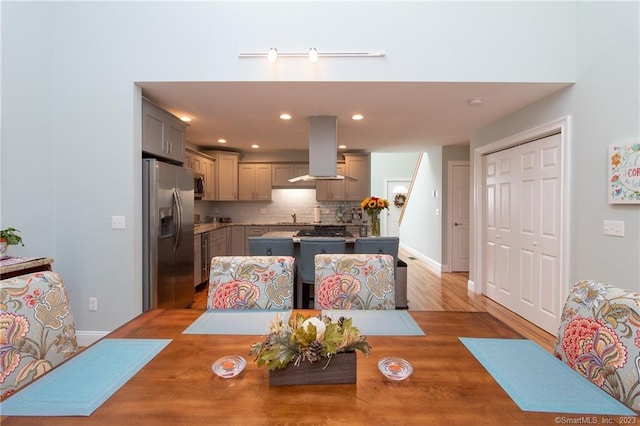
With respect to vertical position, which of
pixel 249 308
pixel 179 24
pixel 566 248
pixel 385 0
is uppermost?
pixel 385 0

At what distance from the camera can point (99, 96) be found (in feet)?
9.17

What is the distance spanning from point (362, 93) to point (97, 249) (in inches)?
112

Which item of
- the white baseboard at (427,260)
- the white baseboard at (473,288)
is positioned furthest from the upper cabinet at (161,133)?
the white baseboard at (427,260)

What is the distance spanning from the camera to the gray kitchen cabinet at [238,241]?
5.96 meters

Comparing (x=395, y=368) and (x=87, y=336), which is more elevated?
(x=395, y=368)

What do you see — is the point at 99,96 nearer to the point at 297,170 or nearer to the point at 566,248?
the point at 297,170

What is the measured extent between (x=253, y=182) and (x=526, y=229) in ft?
15.3

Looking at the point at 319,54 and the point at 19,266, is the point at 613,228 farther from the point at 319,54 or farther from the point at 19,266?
the point at 19,266

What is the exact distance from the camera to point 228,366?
3.33 ft

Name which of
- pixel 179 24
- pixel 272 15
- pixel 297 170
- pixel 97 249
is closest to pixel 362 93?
pixel 272 15

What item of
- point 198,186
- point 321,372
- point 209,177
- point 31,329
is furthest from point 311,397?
point 209,177

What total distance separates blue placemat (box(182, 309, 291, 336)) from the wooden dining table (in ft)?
0.48

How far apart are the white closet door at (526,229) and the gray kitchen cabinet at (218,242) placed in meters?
4.13

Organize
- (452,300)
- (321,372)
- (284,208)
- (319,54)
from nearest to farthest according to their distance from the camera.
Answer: (321,372) < (319,54) < (452,300) < (284,208)
